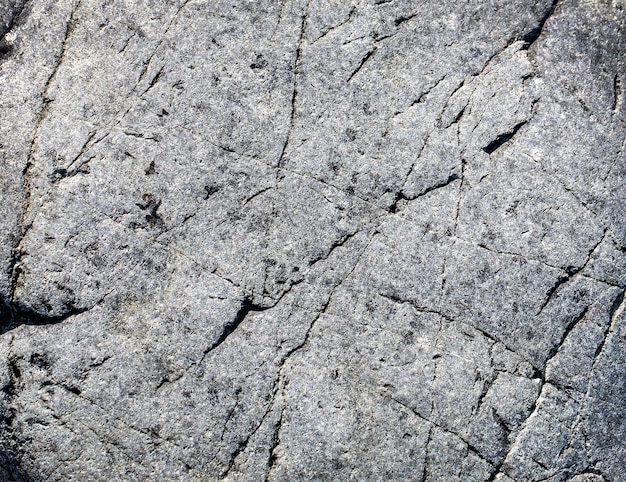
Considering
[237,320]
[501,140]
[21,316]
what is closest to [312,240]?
[237,320]

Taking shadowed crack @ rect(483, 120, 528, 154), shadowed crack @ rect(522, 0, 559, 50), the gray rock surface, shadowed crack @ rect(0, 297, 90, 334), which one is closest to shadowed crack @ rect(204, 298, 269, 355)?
the gray rock surface

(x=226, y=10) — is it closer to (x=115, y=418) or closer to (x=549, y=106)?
(x=549, y=106)

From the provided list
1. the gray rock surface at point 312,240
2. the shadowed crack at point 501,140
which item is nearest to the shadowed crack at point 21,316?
the gray rock surface at point 312,240

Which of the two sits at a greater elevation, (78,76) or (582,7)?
(582,7)

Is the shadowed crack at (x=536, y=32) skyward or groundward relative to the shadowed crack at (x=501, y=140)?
skyward

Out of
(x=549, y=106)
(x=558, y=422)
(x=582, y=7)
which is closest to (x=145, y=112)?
(x=549, y=106)

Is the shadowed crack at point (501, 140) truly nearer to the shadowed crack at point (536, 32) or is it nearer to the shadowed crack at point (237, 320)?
the shadowed crack at point (536, 32)

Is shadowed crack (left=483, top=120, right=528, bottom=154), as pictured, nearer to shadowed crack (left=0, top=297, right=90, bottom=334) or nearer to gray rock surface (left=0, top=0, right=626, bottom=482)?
gray rock surface (left=0, top=0, right=626, bottom=482)

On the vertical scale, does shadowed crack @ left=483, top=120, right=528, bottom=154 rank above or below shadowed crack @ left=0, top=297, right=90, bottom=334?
above
